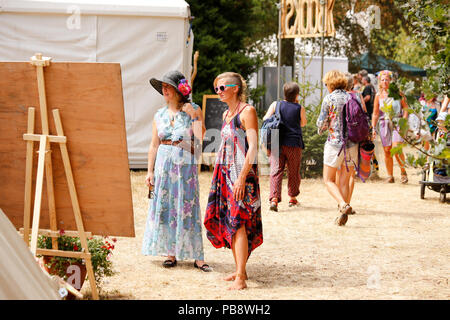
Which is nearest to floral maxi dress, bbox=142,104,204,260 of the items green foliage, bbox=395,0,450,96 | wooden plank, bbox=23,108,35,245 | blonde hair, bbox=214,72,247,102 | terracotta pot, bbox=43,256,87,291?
blonde hair, bbox=214,72,247,102

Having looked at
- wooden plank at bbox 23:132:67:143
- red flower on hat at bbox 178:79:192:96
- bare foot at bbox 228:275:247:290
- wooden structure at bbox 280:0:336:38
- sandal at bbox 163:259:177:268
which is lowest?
sandal at bbox 163:259:177:268

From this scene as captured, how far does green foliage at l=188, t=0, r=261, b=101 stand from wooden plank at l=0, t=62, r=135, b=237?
1026 cm

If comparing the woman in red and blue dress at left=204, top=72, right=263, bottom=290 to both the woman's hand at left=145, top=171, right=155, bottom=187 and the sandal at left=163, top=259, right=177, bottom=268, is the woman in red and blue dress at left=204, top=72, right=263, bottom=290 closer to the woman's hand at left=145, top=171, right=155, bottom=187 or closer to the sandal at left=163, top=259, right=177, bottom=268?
the sandal at left=163, top=259, right=177, bottom=268

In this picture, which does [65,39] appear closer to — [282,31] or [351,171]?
[282,31]

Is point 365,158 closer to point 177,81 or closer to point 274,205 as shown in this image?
point 274,205

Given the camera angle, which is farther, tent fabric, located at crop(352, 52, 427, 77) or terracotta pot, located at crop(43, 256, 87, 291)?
tent fabric, located at crop(352, 52, 427, 77)

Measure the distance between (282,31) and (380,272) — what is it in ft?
29.2

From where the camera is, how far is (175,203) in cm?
615

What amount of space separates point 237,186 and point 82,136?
1418mm

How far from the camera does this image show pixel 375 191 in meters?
11.7

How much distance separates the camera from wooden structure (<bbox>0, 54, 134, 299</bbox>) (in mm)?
4414

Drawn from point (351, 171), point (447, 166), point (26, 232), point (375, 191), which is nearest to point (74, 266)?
point (26, 232)

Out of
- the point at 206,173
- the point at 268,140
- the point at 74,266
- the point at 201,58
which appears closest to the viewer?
the point at 74,266

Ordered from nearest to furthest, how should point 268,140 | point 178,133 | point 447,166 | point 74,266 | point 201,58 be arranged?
1. point 447,166
2. point 74,266
3. point 178,133
4. point 268,140
5. point 201,58
